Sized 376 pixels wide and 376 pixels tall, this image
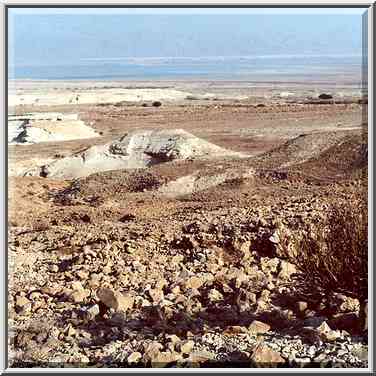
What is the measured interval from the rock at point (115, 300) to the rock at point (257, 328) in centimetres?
Result: 86

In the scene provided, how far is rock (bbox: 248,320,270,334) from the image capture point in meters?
4.81

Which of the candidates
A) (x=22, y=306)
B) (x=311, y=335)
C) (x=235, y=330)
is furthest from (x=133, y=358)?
(x=311, y=335)

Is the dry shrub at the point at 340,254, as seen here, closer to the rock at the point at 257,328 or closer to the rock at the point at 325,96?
the rock at the point at 257,328

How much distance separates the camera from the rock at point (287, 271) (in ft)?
18.1

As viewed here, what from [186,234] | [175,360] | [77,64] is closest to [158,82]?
[77,64]

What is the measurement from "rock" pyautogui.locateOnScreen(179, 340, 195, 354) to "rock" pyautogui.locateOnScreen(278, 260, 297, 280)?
1.12 metres

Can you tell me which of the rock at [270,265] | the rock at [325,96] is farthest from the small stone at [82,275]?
the rock at [325,96]

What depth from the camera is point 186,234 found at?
6164 mm

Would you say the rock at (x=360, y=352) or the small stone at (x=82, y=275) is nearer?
the rock at (x=360, y=352)

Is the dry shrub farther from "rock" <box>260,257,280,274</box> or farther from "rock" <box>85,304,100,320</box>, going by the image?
"rock" <box>85,304,100,320</box>

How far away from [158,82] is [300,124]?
162 inches

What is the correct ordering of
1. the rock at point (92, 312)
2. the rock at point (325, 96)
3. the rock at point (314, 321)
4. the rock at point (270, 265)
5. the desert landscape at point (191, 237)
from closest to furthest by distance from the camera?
the desert landscape at point (191, 237)
the rock at point (314, 321)
the rock at point (92, 312)
the rock at point (270, 265)
the rock at point (325, 96)

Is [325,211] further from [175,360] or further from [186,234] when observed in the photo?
[175,360]

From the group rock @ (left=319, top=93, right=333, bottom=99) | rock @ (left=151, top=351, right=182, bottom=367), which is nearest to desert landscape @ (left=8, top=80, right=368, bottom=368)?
rock @ (left=151, top=351, right=182, bottom=367)
